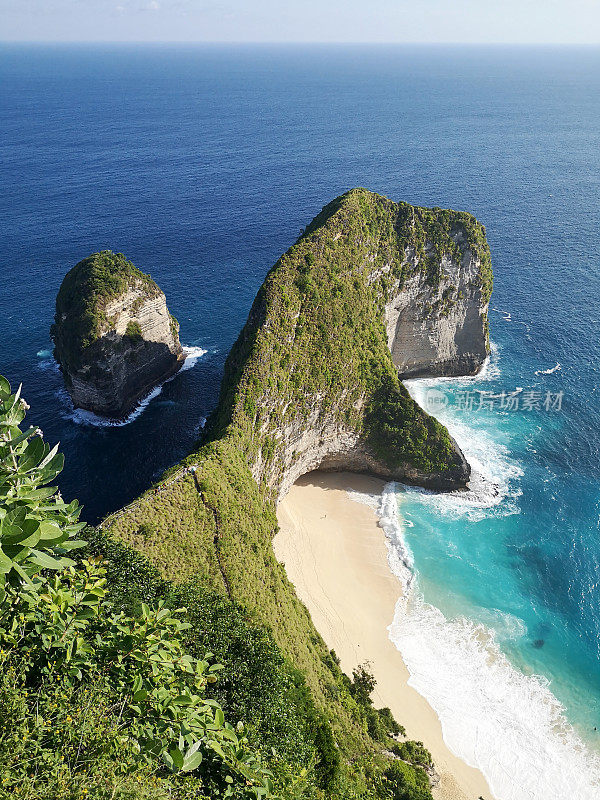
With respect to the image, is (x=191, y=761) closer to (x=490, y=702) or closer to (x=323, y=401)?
(x=490, y=702)

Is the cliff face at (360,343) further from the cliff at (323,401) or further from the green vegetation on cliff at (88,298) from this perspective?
the green vegetation on cliff at (88,298)

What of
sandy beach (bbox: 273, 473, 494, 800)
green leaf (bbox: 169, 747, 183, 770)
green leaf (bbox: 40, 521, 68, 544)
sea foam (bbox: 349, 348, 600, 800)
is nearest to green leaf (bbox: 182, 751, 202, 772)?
green leaf (bbox: 169, 747, 183, 770)

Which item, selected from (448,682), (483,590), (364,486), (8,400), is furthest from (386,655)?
(8,400)

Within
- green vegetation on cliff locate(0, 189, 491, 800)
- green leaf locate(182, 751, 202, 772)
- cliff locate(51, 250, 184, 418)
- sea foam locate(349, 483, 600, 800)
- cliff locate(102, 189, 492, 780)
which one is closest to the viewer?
green leaf locate(182, 751, 202, 772)

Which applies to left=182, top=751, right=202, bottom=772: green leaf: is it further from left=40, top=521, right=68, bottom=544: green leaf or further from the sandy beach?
the sandy beach

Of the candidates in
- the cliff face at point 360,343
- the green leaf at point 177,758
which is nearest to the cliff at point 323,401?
the cliff face at point 360,343

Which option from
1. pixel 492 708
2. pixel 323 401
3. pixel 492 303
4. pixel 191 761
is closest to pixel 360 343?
pixel 323 401

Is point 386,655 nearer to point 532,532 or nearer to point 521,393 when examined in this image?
point 532,532
